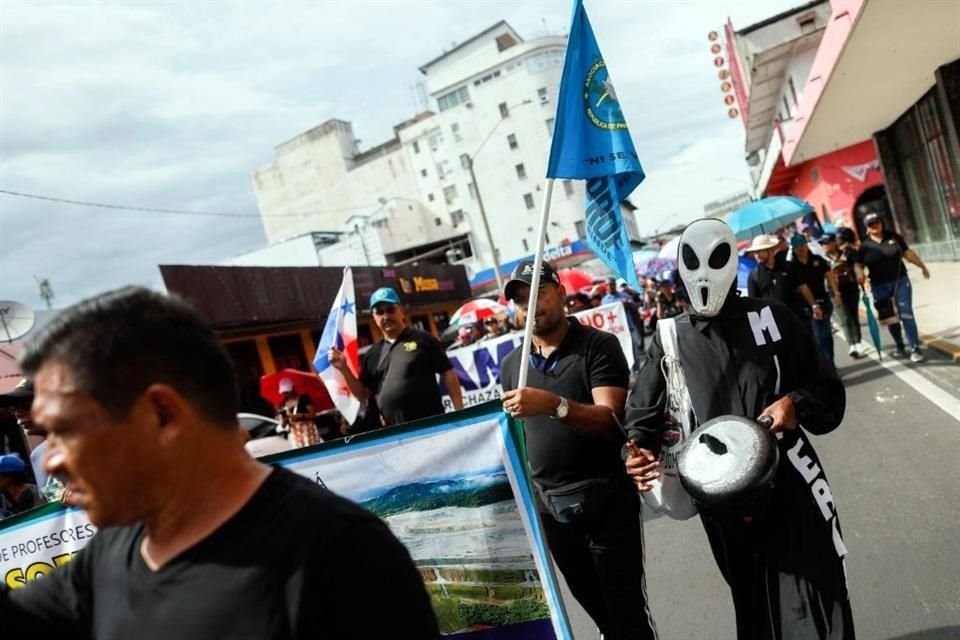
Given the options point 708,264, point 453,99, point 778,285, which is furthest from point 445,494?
point 453,99

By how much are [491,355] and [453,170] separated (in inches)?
2267

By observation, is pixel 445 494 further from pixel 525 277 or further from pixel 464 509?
pixel 525 277

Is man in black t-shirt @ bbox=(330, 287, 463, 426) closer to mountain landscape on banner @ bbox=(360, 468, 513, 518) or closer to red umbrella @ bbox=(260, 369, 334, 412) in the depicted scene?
mountain landscape on banner @ bbox=(360, 468, 513, 518)

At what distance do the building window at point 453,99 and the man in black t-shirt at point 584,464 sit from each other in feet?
214

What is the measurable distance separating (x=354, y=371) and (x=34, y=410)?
474 centimetres

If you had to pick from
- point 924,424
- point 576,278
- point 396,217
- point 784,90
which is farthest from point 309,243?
point 924,424

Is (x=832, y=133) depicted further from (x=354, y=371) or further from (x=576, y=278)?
(x=354, y=371)

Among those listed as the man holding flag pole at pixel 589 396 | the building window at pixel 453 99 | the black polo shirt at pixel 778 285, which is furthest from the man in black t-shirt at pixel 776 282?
the building window at pixel 453 99

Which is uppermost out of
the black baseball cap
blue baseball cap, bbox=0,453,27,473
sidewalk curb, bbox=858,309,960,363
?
the black baseball cap

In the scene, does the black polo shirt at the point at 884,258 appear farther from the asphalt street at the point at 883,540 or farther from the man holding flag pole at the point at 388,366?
the man holding flag pole at the point at 388,366

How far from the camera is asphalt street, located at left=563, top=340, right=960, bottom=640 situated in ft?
11.2

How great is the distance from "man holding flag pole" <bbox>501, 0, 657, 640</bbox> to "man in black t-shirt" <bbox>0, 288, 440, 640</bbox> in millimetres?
1588

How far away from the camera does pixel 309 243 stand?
45.5 m

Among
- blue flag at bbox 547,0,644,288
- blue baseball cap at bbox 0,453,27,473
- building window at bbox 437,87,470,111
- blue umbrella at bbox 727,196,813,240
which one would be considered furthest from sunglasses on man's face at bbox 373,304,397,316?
building window at bbox 437,87,470,111
